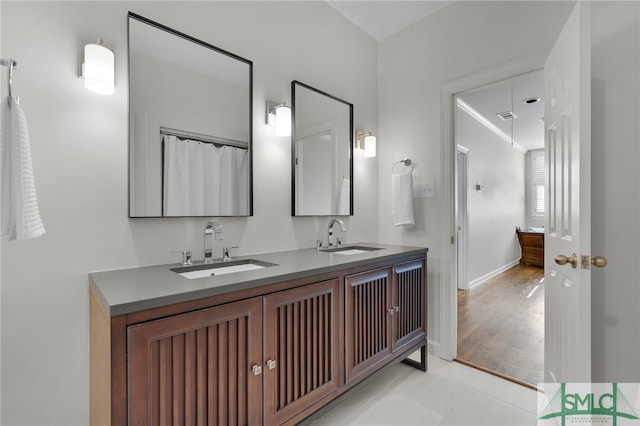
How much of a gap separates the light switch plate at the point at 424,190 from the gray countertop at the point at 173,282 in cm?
102

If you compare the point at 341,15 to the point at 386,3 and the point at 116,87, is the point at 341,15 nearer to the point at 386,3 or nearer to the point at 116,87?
the point at 386,3

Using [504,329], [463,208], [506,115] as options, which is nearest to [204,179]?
[504,329]

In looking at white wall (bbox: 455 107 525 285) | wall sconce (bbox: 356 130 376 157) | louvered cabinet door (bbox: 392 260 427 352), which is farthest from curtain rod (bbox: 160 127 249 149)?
white wall (bbox: 455 107 525 285)

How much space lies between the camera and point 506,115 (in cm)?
469

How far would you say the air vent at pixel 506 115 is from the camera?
4596 mm

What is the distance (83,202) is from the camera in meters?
1.33

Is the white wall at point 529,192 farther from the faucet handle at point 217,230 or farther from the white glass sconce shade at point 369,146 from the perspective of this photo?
the faucet handle at point 217,230

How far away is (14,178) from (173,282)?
566 mm

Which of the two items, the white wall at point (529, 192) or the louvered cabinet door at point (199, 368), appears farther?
the white wall at point (529, 192)

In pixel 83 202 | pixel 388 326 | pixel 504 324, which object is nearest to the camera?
pixel 83 202

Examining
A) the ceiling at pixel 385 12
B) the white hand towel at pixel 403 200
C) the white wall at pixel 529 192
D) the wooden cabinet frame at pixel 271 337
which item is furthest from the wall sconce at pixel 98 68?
the white wall at pixel 529 192

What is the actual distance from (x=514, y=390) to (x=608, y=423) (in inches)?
19.1

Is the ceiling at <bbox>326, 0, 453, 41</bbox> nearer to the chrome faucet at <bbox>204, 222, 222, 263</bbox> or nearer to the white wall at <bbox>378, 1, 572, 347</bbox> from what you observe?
the white wall at <bbox>378, 1, 572, 347</bbox>

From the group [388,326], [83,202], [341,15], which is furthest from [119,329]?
[341,15]
